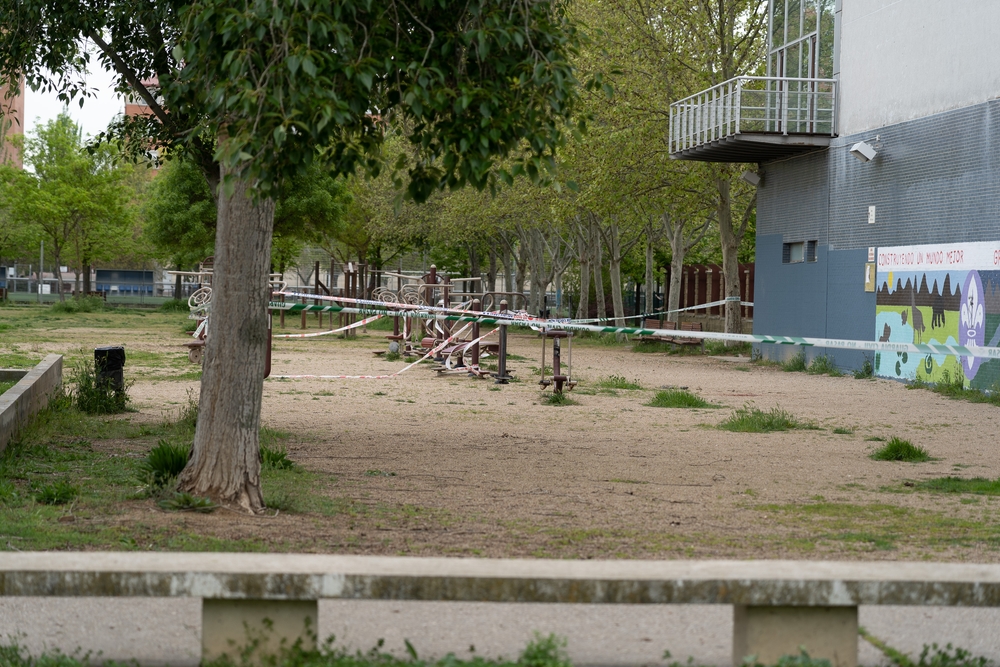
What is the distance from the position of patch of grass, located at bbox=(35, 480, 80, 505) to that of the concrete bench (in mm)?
3511

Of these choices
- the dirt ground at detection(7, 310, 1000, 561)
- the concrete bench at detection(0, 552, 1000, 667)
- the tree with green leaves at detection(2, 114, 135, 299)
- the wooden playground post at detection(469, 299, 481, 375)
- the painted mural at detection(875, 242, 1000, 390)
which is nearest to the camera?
the concrete bench at detection(0, 552, 1000, 667)

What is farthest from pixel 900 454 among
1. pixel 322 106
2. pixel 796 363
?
pixel 796 363

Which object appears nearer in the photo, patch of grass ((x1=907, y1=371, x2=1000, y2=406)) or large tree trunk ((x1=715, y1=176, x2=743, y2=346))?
patch of grass ((x1=907, y1=371, x2=1000, y2=406))

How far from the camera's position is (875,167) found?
2075cm

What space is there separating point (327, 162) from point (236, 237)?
90cm

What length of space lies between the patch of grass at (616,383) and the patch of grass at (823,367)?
4.71 meters

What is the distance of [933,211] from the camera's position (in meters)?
19.1

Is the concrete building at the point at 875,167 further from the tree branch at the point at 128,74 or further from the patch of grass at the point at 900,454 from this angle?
the tree branch at the point at 128,74

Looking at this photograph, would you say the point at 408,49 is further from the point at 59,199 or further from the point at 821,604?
the point at 59,199

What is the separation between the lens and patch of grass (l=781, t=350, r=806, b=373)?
2314cm

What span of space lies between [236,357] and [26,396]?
4.42 metres

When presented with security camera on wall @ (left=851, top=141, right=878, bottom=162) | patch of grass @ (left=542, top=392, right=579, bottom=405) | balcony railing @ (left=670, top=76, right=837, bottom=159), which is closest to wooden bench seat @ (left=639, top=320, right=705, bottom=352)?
balcony railing @ (left=670, top=76, right=837, bottom=159)

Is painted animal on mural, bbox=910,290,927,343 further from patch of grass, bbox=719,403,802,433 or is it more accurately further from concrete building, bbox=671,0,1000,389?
patch of grass, bbox=719,403,802,433

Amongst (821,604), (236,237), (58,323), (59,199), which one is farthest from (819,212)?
(59,199)
